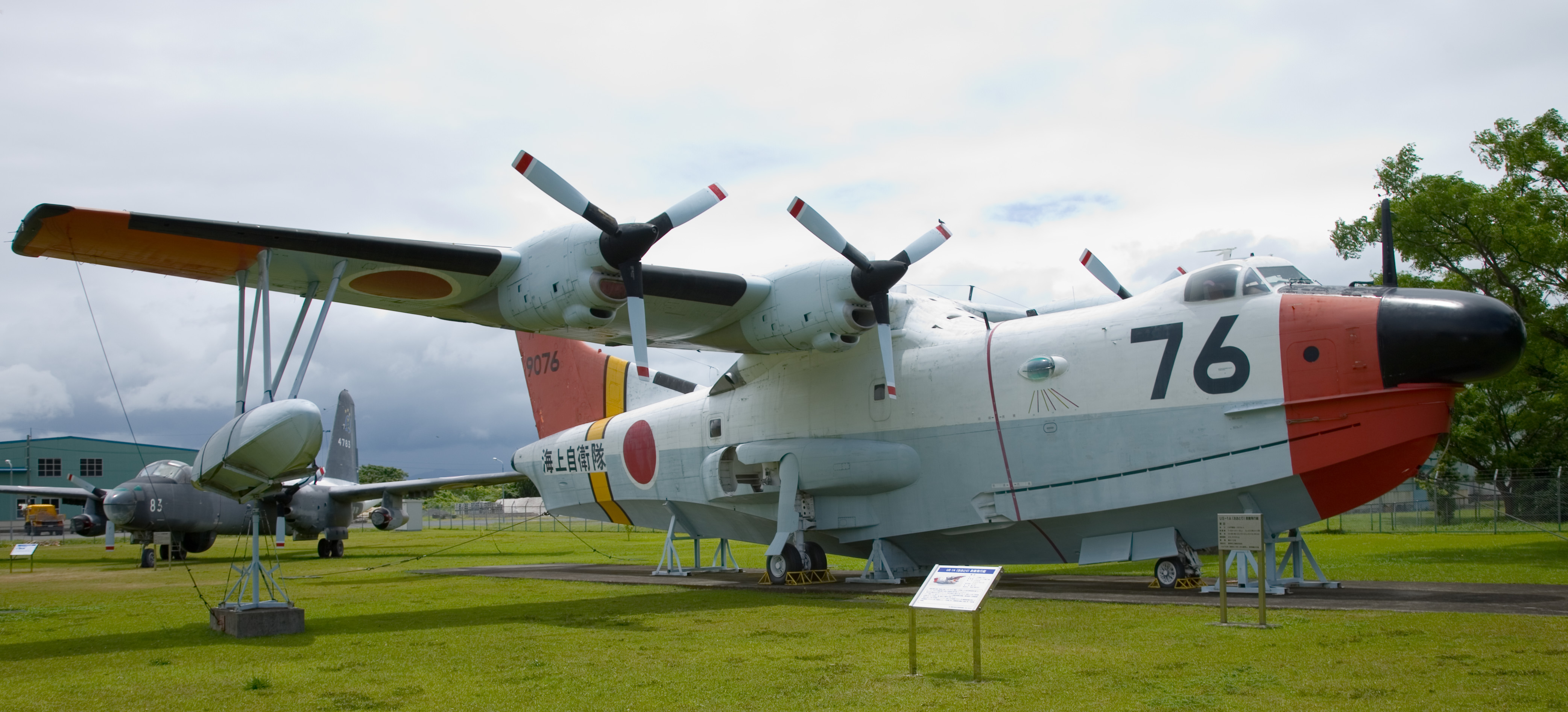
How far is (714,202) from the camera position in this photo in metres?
14.2

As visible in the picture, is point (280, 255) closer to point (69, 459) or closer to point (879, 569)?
point (879, 569)

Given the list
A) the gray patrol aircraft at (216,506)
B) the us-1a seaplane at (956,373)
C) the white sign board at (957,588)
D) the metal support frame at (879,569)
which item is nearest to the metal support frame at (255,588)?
the us-1a seaplane at (956,373)

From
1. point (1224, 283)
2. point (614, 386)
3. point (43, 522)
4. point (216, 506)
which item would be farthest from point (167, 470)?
point (43, 522)

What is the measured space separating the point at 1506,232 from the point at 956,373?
13.6 meters

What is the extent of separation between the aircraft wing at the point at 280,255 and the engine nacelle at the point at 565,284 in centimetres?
29

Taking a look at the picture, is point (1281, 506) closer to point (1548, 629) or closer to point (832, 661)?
point (1548, 629)

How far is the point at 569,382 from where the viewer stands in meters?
22.4

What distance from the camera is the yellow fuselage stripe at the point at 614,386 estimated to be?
836 inches

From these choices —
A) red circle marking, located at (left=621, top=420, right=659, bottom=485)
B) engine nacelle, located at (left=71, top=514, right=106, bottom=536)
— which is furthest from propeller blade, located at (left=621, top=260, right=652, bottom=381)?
engine nacelle, located at (left=71, top=514, right=106, bottom=536)

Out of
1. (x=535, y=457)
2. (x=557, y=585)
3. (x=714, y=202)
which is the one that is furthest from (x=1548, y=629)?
(x=535, y=457)

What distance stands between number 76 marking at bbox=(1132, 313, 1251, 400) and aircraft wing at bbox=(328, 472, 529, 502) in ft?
73.7

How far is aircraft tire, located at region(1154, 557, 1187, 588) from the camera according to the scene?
12875 millimetres

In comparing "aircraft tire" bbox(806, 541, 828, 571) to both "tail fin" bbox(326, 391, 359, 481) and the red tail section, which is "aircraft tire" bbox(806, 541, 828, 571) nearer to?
the red tail section

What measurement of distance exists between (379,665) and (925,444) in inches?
333
